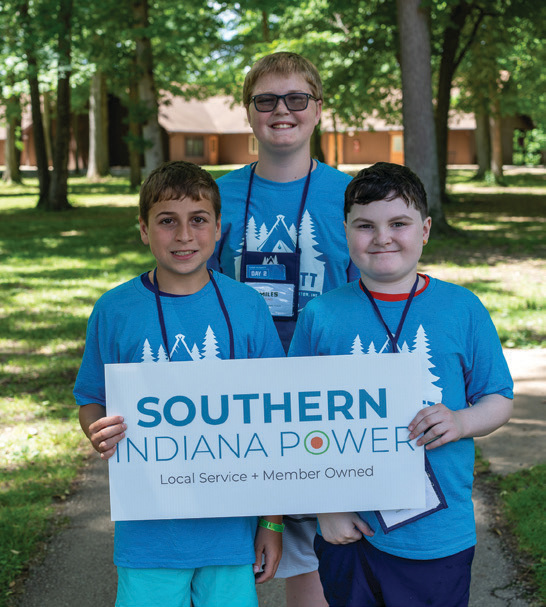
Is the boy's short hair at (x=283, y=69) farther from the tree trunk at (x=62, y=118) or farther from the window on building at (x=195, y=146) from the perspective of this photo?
the window on building at (x=195, y=146)

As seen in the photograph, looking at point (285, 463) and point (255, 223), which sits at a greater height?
point (255, 223)

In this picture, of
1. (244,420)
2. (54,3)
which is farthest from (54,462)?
(54,3)

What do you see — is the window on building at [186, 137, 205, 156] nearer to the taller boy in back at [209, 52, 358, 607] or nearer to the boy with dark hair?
the taller boy in back at [209, 52, 358, 607]

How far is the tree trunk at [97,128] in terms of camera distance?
3741 centimetres

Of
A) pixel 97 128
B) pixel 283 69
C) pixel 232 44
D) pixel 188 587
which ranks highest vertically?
pixel 232 44

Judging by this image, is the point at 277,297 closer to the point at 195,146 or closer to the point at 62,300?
the point at 62,300

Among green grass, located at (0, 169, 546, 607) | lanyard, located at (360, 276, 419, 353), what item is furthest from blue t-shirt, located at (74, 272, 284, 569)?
green grass, located at (0, 169, 546, 607)

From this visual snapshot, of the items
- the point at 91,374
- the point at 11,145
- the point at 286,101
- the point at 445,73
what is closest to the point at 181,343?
the point at 91,374

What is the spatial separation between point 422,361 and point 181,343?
27.4 inches

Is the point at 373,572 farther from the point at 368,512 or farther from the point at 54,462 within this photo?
the point at 54,462

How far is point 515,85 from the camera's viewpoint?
29.6m

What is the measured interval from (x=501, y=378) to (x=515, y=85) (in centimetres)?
3003

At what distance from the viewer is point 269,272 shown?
2777 mm

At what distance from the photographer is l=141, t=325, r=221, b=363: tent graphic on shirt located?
88.7 inches
